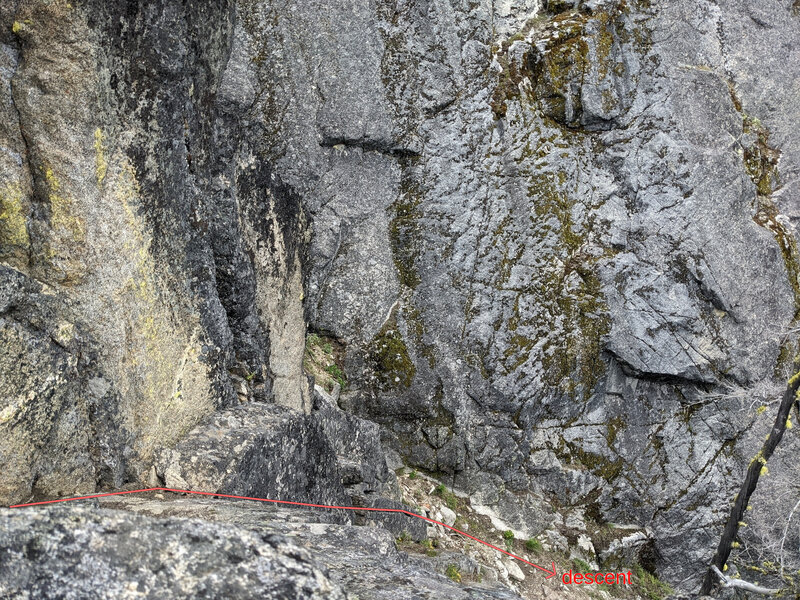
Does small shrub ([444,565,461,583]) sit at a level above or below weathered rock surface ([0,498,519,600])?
below

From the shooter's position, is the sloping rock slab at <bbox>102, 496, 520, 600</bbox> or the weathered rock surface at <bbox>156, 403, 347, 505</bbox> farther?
the weathered rock surface at <bbox>156, 403, 347, 505</bbox>

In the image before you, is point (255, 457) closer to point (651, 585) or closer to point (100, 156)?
point (100, 156)

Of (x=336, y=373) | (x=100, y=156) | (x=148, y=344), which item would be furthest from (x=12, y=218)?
(x=336, y=373)

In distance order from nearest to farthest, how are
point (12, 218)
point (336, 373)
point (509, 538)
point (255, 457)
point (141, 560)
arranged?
point (141, 560) < point (12, 218) < point (255, 457) < point (509, 538) < point (336, 373)

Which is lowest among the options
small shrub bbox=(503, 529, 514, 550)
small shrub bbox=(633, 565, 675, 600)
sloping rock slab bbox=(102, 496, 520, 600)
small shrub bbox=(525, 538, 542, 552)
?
small shrub bbox=(633, 565, 675, 600)

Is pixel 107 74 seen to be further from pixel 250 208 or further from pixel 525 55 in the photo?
pixel 525 55

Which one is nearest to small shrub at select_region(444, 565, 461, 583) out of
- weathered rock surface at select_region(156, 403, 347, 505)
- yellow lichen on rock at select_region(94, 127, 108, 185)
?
weathered rock surface at select_region(156, 403, 347, 505)

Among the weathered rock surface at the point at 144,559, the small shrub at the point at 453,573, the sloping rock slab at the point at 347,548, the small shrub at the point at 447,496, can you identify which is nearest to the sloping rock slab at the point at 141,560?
the weathered rock surface at the point at 144,559

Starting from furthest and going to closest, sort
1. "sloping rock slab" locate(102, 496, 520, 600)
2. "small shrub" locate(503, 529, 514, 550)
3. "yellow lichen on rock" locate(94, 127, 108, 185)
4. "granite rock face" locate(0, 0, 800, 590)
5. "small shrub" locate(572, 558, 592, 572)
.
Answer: "granite rock face" locate(0, 0, 800, 590) < "small shrub" locate(572, 558, 592, 572) < "small shrub" locate(503, 529, 514, 550) < "yellow lichen on rock" locate(94, 127, 108, 185) < "sloping rock slab" locate(102, 496, 520, 600)

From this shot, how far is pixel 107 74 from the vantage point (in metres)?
4.61

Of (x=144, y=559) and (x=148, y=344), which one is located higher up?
(x=148, y=344)

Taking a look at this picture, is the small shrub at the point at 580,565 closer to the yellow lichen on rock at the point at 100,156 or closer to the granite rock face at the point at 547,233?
the granite rock face at the point at 547,233

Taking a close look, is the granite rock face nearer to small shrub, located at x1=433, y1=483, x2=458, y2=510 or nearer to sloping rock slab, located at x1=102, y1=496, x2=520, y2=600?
small shrub, located at x1=433, y1=483, x2=458, y2=510

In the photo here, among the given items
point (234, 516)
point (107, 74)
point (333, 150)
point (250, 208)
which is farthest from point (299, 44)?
point (234, 516)
